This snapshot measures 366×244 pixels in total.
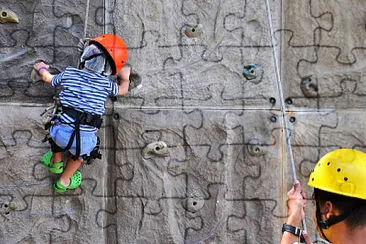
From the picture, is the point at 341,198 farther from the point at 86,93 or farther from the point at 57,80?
the point at 57,80

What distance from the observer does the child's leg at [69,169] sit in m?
3.24

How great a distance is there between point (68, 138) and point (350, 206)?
1.62 m

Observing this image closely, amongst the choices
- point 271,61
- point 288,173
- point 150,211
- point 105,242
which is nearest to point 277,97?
point 271,61

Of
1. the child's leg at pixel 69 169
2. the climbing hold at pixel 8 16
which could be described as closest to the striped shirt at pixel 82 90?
the child's leg at pixel 69 169

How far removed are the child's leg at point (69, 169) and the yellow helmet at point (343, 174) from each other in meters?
1.46

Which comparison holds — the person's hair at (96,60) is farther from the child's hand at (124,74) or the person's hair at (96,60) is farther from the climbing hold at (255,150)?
the climbing hold at (255,150)

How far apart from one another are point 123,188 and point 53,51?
92cm

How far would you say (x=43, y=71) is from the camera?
10.8 feet

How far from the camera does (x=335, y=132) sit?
11.5ft

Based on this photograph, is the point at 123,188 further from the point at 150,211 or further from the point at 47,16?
the point at 47,16

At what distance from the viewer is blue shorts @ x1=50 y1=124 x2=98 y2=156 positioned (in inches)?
121

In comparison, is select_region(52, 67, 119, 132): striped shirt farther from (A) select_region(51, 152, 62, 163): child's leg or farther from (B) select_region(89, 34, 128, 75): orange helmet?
(A) select_region(51, 152, 62, 163): child's leg

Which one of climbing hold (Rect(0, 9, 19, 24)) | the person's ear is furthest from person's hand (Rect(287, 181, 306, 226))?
climbing hold (Rect(0, 9, 19, 24))

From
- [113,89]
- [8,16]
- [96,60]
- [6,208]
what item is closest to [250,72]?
[113,89]
